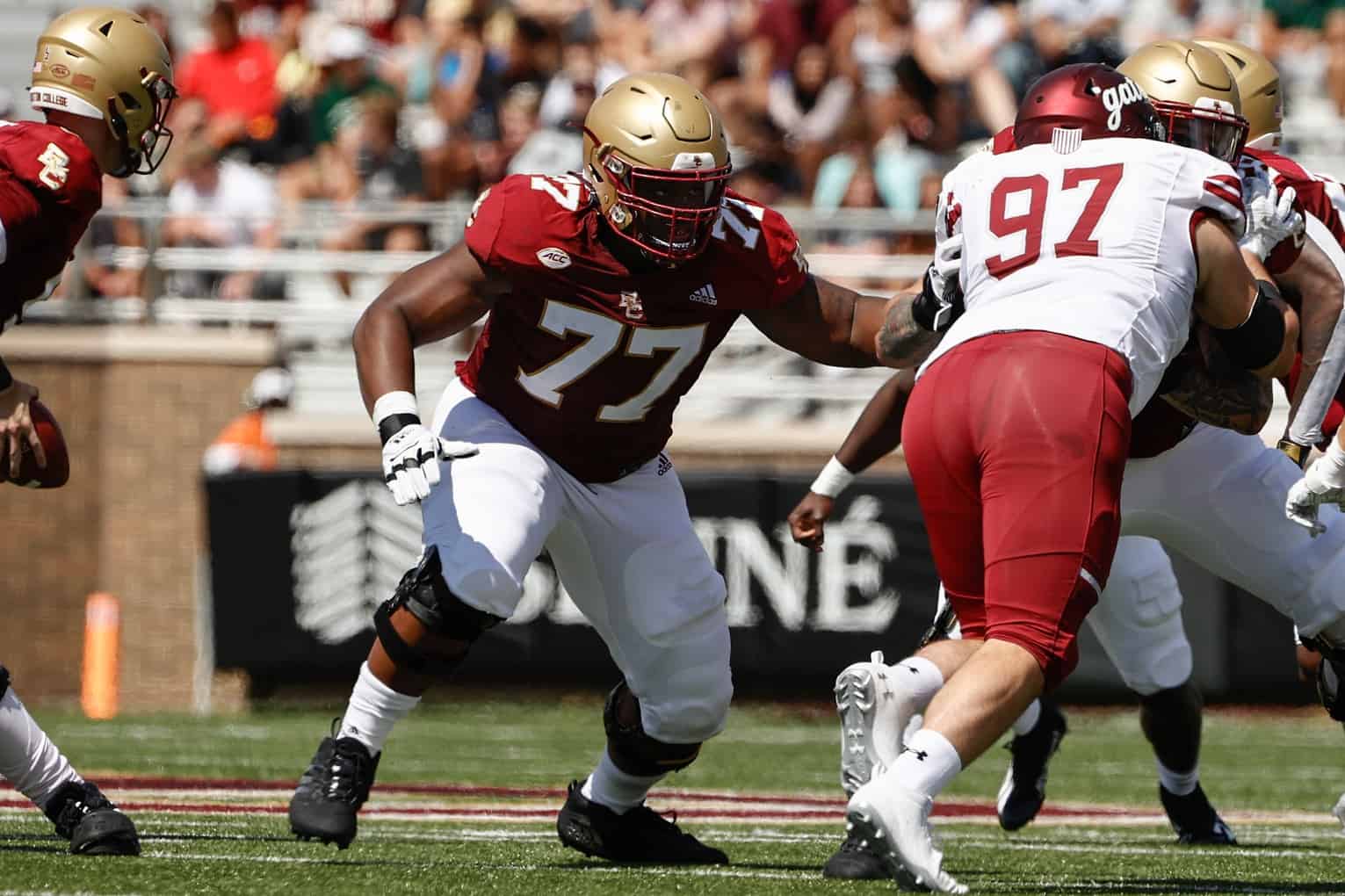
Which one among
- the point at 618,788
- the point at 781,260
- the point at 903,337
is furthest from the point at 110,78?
the point at 618,788

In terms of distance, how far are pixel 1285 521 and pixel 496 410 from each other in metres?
1.76

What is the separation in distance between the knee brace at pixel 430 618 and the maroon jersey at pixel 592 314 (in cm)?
46

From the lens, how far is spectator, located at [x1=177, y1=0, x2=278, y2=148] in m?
12.6

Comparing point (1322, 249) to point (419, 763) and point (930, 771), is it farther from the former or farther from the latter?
point (419, 763)

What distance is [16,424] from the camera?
445cm

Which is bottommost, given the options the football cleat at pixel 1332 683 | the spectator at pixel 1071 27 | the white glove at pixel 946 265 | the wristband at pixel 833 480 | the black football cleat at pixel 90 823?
the spectator at pixel 1071 27

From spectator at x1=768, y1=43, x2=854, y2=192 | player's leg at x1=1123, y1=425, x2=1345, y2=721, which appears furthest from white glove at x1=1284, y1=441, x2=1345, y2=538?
spectator at x1=768, y1=43, x2=854, y2=192

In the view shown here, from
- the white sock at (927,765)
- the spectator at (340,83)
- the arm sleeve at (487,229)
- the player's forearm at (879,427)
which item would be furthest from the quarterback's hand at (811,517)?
the spectator at (340,83)

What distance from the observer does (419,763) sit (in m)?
7.79

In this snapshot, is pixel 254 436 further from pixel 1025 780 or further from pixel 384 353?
pixel 384 353

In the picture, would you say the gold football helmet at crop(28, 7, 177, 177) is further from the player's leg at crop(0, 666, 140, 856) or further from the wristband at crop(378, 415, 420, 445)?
the player's leg at crop(0, 666, 140, 856)

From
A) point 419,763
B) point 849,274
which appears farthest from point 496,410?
point 849,274

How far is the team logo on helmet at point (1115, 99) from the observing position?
4176 mm

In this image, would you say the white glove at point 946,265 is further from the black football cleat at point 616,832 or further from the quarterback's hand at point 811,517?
the black football cleat at point 616,832
